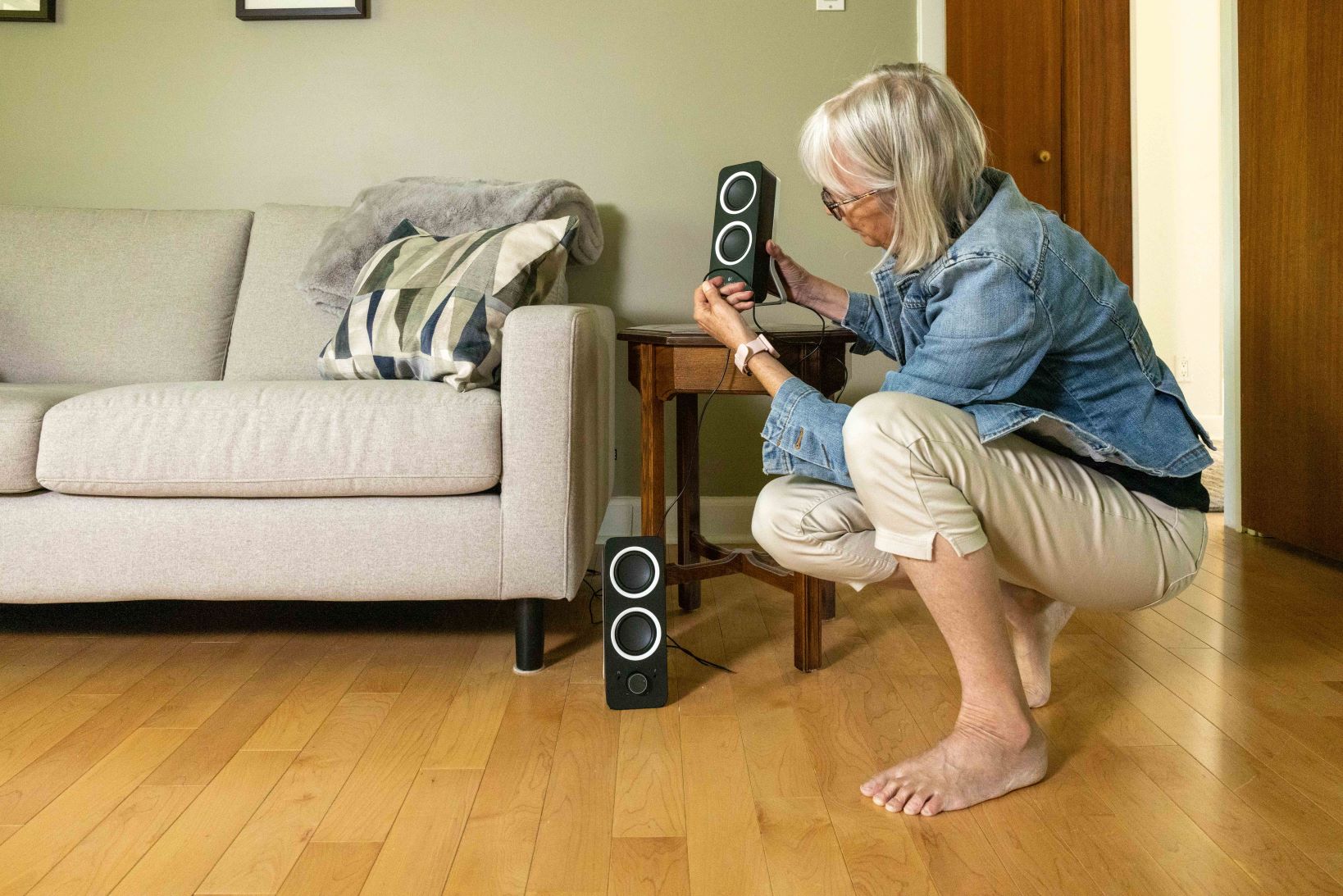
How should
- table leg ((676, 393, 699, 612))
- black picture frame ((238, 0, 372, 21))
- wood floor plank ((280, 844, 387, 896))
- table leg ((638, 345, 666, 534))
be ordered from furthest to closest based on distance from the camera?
black picture frame ((238, 0, 372, 21)) < table leg ((676, 393, 699, 612)) < table leg ((638, 345, 666, 534)) < wood floor plank ((280, 844, 387, 896))

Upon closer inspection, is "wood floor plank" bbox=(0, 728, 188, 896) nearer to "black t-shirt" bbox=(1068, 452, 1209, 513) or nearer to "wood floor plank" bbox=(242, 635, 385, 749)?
"wood floor plank" bbox=(242, 635, 385, 749)

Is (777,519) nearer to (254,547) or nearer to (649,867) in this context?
(649,867)

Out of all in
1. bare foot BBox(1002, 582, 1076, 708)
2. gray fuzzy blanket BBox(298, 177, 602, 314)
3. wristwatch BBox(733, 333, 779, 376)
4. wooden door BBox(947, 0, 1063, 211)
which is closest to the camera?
wristwatch BBox(733, 333, 779, 376)

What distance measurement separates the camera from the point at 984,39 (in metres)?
3.21

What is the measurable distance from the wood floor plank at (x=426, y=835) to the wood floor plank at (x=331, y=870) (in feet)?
0.04

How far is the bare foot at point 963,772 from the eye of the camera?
1.20 metres

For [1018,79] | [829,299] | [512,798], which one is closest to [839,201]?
[829,299]

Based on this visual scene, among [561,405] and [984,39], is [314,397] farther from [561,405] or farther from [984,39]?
[984,39]

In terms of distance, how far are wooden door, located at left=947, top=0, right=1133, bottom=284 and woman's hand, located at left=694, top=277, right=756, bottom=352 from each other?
184cm

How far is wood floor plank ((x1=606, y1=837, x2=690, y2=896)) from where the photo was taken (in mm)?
1031

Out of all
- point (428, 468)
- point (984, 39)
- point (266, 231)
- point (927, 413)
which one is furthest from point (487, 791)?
point (984, 39)

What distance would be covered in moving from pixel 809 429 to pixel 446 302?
807 millimetres

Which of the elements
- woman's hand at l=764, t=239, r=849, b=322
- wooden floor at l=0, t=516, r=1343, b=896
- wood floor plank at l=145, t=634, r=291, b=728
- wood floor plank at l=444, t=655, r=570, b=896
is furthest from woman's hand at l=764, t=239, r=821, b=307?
wood floor plank at l=145, t=634, r=291, b=728

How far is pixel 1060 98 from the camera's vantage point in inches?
135
